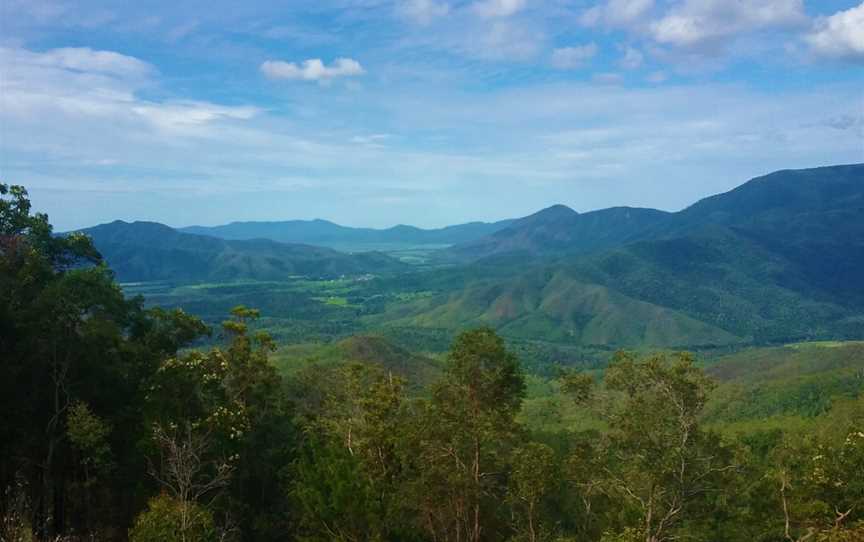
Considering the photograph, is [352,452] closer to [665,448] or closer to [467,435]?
[467,435]

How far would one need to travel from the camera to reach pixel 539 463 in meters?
17.6

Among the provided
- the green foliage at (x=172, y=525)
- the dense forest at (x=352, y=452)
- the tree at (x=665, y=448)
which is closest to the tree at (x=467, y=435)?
the dense forest at (x=352, y=452)

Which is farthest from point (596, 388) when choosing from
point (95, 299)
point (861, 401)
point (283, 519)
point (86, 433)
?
point (861, 401)

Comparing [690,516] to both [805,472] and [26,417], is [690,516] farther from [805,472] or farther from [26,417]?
[26,417]

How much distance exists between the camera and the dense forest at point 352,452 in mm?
17422

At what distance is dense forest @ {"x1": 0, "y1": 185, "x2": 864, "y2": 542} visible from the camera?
17422 millimetres

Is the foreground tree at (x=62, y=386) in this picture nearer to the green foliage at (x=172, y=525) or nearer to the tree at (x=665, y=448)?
the green foliage at (x=172, y=525)

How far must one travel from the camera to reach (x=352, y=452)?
22016mm

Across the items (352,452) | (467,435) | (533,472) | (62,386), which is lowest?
(352,452)

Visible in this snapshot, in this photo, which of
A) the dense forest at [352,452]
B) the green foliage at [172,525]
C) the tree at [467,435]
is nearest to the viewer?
the green foliage at [172,525]

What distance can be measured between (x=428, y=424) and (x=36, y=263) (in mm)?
17429

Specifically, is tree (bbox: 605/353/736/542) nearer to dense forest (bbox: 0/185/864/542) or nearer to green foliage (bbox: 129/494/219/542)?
dense forest (bbox: 0/185/864/542)

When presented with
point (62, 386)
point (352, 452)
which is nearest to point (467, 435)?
point (352, 452)

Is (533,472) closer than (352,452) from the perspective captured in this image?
Yes
